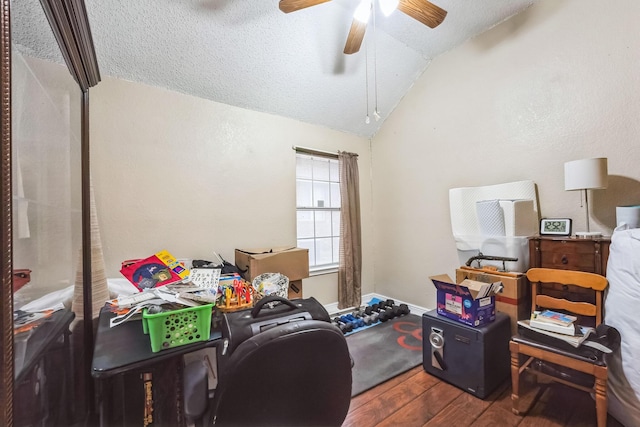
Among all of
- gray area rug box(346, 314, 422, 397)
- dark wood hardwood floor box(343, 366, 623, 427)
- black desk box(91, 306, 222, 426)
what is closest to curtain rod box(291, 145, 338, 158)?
gray area rug box(346, 314, 422, 397)

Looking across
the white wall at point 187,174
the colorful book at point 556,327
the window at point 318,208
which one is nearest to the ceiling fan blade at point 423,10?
the white wall at point 187,174

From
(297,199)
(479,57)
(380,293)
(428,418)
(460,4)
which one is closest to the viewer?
(428,418)

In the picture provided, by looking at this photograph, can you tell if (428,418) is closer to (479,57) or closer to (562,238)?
(562,238)

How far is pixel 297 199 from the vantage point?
3.29 meters

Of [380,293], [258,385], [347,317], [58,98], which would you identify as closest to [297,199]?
[347,317]

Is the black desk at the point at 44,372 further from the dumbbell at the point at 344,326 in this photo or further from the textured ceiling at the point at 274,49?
the dumbbell at the point at 344,326

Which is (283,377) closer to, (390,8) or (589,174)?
(390,8)

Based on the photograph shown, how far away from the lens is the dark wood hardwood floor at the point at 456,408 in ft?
5.03

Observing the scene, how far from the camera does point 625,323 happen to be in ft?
4.71

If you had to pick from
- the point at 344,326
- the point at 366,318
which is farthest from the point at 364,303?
the point at 344,326

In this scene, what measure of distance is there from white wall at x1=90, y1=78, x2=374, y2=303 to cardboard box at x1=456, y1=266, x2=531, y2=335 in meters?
1.84

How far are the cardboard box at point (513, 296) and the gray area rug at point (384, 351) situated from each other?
0.79 m

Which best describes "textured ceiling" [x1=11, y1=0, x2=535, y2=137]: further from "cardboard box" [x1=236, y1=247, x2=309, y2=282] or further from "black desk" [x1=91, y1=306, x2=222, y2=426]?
"cardboard box" [x1=236, y1=247, x2=309, y2=282]

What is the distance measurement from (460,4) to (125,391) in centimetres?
363
